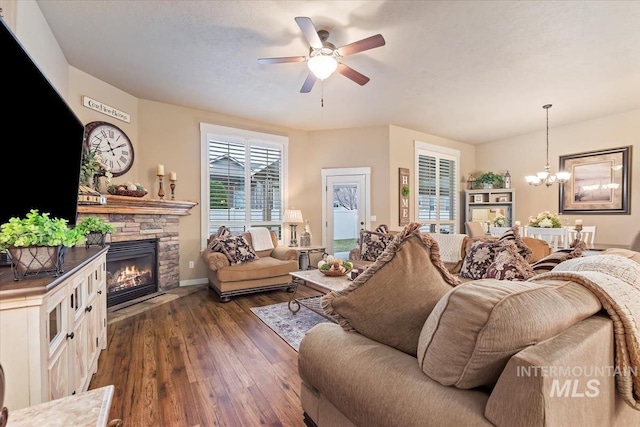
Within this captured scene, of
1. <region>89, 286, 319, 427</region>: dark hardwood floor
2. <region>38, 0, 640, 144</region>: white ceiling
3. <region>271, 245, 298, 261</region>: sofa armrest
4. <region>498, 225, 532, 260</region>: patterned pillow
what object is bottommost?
<region>89, 286, 319, 427</region>: dark hardwood floor

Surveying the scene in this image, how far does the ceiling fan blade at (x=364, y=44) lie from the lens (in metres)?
2.31

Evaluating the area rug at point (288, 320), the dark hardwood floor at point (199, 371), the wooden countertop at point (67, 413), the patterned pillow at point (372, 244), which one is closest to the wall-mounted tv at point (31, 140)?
the wooden countertop at point (67, 413)

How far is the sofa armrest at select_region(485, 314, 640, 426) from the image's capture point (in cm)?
65

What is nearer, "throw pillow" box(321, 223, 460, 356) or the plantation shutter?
"throw pillow" box(321, 223, 460, 356)

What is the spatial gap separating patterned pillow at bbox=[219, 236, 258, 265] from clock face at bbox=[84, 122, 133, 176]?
5.58 feet

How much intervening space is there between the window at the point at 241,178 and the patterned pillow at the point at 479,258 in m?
3.43

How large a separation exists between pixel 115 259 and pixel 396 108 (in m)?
4.58

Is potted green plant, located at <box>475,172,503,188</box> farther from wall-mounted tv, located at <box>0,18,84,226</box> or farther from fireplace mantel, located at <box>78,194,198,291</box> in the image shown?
wall-mounted tv, located at <box>0,18,84,226</box>

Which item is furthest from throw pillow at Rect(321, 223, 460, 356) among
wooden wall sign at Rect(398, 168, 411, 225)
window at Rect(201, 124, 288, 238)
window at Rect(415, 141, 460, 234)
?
window at Rect(415, 141, 460, 234)

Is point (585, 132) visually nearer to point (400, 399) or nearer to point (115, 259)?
point (400, 399)

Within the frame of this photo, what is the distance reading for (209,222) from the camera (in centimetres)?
479

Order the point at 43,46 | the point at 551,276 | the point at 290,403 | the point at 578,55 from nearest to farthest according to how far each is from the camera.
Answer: the point at 551,276
the point at 290,403
the point at 43,46
the point at 578,55

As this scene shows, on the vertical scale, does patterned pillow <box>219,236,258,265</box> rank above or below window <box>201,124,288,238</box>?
below

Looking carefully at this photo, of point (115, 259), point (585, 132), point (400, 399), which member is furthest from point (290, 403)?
point (585, 132)
